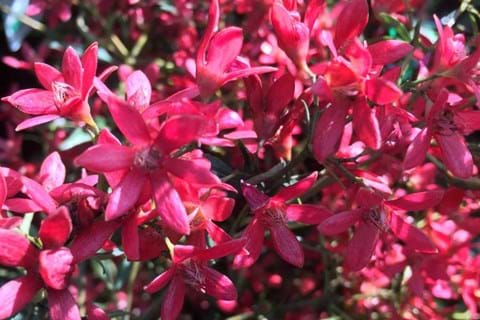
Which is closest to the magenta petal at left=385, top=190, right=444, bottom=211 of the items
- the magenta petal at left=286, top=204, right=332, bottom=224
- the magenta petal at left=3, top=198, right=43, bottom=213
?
the magenta petal at left=286, top=204, right=332, bottom=224

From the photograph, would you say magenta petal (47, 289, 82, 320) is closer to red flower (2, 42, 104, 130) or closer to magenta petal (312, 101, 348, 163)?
red flower (2, 42, 104, 130)

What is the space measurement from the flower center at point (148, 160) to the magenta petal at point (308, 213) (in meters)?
0.25

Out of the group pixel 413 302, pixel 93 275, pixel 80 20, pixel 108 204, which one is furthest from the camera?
pixel 93 275

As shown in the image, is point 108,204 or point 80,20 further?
point 80,20

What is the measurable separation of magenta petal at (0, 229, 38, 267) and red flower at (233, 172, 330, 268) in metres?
0.29

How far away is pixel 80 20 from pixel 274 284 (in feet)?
2.85

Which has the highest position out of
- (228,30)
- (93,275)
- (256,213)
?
(228,30)

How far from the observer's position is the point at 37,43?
2.42 m

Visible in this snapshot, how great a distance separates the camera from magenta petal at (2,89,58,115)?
109cm

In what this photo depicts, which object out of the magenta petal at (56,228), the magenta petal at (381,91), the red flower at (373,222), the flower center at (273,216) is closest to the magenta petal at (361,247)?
the red flower at (373,222)

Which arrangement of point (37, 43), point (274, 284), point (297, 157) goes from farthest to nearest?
Answer: point (37, 43) → point (274, 284) → point (297, 157)

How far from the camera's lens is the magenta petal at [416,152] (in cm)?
101

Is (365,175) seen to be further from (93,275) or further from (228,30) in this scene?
(93,275)

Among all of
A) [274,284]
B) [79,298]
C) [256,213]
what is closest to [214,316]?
[274,284]
